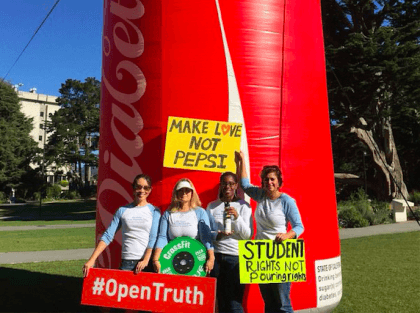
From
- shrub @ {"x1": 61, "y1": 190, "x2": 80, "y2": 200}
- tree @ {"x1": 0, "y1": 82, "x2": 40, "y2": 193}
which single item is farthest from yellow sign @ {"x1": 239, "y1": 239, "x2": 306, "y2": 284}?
shrub @ {"x1": 61, "y1": 190, "x2": 80, "y2": 200}

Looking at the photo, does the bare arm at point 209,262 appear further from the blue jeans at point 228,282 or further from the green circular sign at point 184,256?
the blue jeans at point 228,282

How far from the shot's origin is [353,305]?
7230mm

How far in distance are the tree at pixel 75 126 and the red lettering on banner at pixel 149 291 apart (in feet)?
214

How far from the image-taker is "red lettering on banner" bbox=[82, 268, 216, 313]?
3969mm

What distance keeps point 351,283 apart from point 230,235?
217 inches

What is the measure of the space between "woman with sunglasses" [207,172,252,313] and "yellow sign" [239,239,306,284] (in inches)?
6.9

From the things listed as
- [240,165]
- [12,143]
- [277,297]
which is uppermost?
[12,143]

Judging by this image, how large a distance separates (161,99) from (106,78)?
3.64 ft

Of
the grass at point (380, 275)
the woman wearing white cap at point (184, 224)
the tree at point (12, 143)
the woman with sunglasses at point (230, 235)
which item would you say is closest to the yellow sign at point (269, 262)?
the woman with sunglasses at point (230, 235)

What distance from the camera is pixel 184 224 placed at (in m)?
4.14

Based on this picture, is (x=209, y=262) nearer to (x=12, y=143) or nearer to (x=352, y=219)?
(x=352, y=219)

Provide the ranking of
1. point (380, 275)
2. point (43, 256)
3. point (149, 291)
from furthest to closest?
point (43, 256) → point (380, 275) → point (149, 291)

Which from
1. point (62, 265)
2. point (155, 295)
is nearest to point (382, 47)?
point (62, 265)

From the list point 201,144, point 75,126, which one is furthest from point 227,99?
point 75,126
